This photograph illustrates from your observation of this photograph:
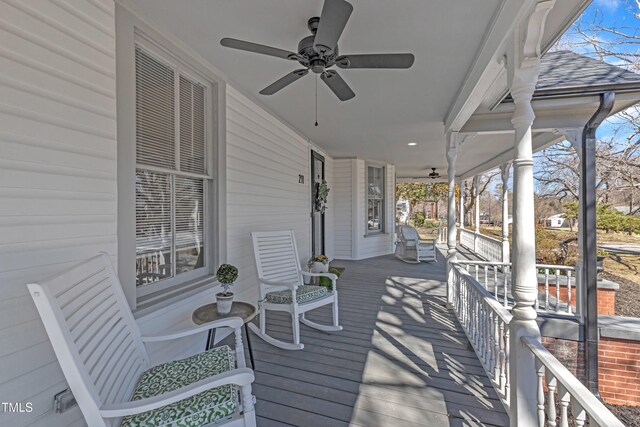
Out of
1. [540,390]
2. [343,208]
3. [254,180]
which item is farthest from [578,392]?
[343,208]

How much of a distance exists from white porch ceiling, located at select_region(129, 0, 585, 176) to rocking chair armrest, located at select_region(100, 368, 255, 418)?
215cm

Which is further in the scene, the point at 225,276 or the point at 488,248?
the point at 488,248

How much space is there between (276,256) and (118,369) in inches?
84.3

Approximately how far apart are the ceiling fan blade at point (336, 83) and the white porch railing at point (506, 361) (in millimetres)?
2041

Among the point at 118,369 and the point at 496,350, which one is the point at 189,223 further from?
the point at 496,350

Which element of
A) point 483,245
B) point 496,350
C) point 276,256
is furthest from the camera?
point 483,245

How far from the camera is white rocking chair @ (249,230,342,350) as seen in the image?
9.22 feet

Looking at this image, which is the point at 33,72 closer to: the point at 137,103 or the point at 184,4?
the point at 137,103

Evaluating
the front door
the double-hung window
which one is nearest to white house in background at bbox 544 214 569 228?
the double-hung window

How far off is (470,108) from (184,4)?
9.12ft

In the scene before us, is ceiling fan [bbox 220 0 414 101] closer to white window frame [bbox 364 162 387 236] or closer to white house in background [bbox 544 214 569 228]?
white window frame [bbox 364 162 387 236]

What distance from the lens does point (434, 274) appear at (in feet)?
19.9

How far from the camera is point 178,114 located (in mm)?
2484

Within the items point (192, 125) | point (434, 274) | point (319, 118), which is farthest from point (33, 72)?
point (434, 274)
